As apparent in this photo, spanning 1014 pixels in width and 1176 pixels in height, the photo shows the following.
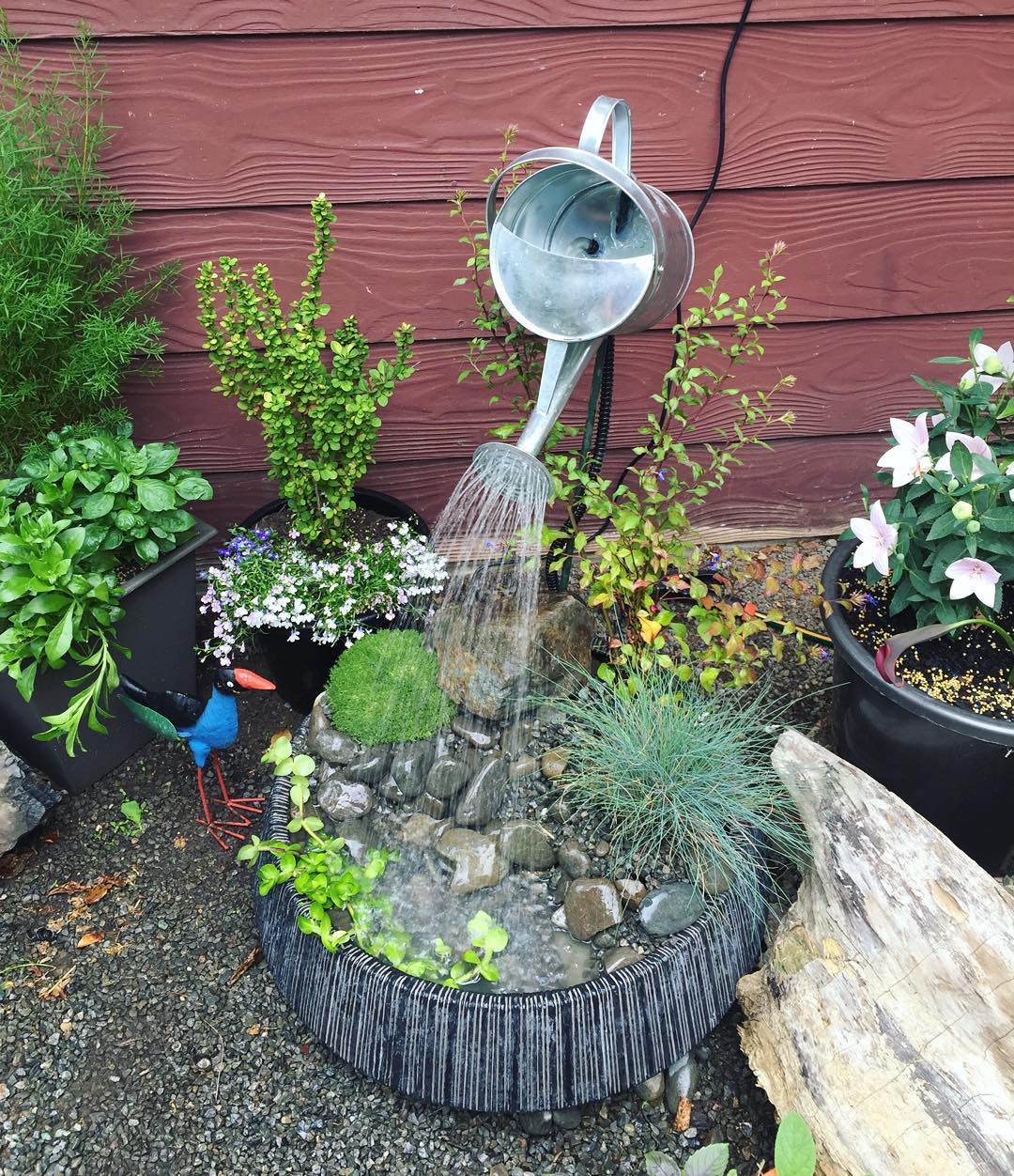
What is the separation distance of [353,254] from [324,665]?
3.10ft

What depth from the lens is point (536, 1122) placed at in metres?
1.45

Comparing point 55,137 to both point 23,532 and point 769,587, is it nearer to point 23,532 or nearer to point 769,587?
point 23,532

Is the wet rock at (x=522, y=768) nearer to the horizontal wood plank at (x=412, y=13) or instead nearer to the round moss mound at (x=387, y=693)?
the round moss mound at (x=387, y=693)

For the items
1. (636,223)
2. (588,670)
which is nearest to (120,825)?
(588,670)

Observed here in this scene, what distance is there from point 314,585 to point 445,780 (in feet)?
1.79

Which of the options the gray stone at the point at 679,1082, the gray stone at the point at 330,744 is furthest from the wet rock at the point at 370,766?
the gray stone at the point at 679,1082

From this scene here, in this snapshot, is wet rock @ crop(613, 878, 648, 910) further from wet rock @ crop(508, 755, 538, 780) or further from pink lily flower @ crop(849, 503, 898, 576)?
pink lily flower @ crop(849, 503, 898, 576)

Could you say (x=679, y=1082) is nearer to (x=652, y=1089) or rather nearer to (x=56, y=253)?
(x=652, y=1089)

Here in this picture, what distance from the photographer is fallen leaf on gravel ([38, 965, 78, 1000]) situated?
162 cm

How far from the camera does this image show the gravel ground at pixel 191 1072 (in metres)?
1.42

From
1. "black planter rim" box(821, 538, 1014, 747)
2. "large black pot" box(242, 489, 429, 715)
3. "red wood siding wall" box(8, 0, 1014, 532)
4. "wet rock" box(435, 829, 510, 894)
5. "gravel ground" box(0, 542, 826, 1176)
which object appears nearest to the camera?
"gravel ground" box(0, 542, 826, 1176)

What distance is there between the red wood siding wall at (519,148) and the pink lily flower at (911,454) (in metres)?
0.74

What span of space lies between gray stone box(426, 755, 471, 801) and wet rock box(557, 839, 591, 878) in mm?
230

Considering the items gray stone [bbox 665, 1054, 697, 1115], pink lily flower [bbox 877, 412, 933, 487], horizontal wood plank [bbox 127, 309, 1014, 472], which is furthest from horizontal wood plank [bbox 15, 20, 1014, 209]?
gray stone [bbox 665, 1054, 697, 1115]
